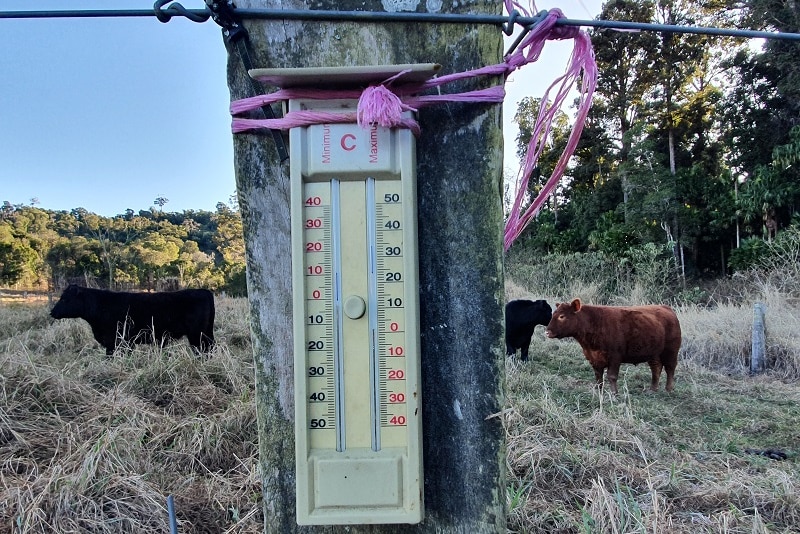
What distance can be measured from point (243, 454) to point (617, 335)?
3660 mm

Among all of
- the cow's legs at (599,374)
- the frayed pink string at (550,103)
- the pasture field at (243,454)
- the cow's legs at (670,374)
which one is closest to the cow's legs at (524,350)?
the cow's legs at (599,374)

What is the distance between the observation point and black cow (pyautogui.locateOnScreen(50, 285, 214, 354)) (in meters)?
5.95

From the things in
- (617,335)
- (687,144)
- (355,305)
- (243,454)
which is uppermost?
(687,144)

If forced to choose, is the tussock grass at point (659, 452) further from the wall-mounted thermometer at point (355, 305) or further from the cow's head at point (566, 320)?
the wall-mounted thermometer at point (355, 305)

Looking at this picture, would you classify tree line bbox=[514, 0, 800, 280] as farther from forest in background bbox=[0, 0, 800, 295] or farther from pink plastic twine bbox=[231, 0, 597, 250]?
pink plastic twine bbox=[231, 0, 597, 250]

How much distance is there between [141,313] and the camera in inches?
242

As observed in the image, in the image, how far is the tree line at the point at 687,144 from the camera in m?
12.9

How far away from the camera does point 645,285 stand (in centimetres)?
1097

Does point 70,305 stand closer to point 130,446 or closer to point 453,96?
point 130,446

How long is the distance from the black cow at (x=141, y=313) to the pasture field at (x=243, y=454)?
107 cm

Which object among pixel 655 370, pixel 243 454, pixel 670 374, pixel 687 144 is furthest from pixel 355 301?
pixel 687 144

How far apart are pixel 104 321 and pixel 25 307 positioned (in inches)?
193

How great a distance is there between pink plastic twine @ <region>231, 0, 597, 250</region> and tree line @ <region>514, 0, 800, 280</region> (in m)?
12.2

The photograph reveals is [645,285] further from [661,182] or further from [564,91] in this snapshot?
[564,91]
